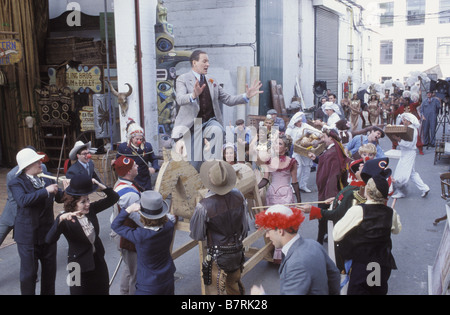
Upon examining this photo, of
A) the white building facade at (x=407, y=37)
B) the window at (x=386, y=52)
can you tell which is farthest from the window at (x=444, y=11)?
the window at (x=386, y=52)

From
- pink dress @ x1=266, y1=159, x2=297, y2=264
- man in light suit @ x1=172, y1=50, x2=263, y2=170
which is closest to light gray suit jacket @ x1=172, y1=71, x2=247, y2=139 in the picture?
man in light suit @ x1=172, y1=50, x2=263, y2=170

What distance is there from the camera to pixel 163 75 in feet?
41.3

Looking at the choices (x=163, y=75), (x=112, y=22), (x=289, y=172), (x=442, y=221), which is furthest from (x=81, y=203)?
(x=112, y=22)

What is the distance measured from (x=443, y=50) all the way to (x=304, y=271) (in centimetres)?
4311

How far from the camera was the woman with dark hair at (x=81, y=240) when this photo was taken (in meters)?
4.34

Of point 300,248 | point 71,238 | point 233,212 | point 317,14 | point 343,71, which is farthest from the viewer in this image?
point 343,71

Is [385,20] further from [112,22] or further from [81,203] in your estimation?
[81,203]

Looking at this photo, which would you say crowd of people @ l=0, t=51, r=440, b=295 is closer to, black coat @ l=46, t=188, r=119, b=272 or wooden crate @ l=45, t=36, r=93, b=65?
black coat @ l=46, t=188, r=119, b=272

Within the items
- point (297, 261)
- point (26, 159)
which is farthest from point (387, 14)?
point (297, 261)

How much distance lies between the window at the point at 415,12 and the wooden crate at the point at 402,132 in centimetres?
3553

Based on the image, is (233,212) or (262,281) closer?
(233,212)

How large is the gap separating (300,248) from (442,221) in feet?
21.2

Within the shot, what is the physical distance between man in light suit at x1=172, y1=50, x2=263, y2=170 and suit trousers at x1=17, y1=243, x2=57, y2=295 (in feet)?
6.78

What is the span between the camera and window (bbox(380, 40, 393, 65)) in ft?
141
